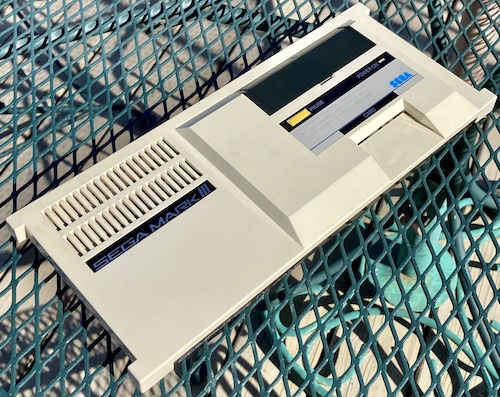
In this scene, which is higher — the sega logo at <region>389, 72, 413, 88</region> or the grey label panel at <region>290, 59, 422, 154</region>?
the grey label panel at <region>290, 59, 422, 154</region>

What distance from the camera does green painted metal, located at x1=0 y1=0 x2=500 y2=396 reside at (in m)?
0.88

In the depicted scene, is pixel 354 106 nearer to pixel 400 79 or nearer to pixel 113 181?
pixel 400 79

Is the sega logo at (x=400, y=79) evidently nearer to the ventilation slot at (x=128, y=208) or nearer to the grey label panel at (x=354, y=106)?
the grey label panel at (x=354, y=106)

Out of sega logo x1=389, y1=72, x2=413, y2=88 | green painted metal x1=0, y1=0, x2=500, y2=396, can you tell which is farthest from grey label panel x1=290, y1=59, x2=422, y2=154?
green painted metal x1=0, y1=0, x2=500, y2=396

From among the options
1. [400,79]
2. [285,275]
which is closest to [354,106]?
[400,79]

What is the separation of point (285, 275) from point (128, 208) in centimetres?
23

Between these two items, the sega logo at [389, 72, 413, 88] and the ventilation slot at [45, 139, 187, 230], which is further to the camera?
the sega logo at [389, 72, 413, 88]

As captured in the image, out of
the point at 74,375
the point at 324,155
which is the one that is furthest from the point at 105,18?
the point at 74,375

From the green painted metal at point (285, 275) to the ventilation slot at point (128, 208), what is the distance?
0.10m

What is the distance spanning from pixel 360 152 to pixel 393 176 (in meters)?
0.06

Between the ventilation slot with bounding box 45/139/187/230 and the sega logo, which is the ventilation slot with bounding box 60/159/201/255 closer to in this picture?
the ventilation slot with bounding box 45/139/187/230

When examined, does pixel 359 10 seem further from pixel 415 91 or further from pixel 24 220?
pixel 24 220

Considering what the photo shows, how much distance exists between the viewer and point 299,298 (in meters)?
1.48

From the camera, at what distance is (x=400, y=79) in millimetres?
1009
